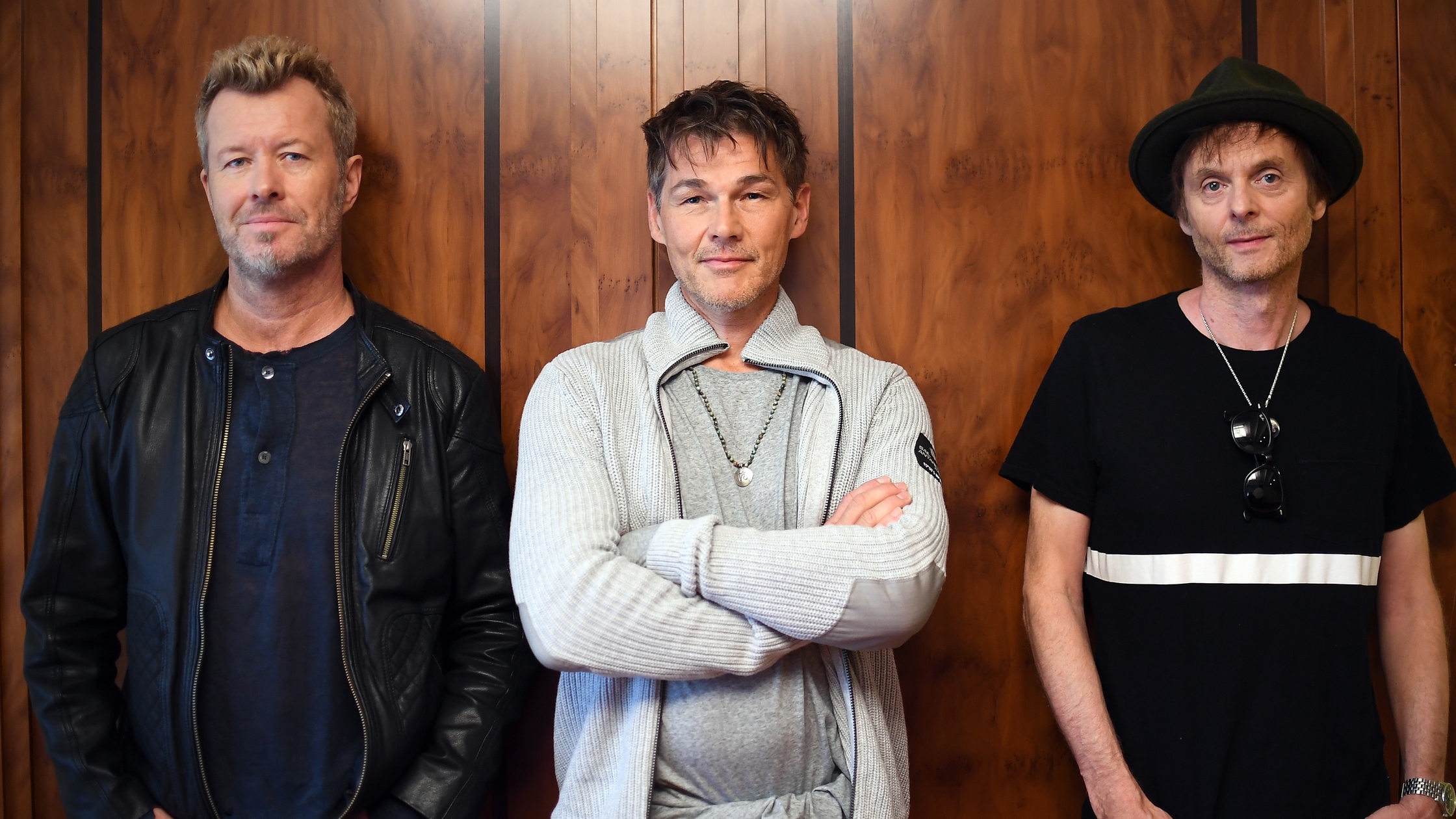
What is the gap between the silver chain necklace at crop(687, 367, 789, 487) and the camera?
5.18ft

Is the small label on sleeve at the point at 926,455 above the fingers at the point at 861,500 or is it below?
above

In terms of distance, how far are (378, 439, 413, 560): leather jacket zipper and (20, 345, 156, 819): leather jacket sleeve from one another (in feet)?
1.83

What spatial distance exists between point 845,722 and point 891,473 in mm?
430

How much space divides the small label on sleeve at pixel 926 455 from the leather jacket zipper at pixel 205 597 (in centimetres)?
132

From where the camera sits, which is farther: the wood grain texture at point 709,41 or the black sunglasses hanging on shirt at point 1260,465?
the wood grain texture at point 709,41

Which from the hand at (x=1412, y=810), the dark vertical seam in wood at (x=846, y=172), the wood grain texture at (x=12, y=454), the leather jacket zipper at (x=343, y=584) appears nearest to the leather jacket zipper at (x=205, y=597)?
the leather jacket zipper at (x=343, y=584)

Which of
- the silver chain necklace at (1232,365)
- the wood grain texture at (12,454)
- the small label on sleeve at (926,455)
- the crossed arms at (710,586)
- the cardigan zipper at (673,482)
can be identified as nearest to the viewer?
the crossed arms at (710,586)

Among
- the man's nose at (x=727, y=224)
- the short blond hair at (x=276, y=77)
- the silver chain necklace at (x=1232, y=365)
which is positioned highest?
the short blond hair at (x=276, y=77)

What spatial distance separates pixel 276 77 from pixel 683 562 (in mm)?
1289

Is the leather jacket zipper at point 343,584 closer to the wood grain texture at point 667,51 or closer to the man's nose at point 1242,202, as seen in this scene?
the wood grain texture at point 667,51

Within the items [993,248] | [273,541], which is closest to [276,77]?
[273,541]

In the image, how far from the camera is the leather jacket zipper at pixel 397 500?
1698 mm

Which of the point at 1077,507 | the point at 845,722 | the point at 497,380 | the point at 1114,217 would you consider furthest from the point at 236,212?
the point at 1114,217

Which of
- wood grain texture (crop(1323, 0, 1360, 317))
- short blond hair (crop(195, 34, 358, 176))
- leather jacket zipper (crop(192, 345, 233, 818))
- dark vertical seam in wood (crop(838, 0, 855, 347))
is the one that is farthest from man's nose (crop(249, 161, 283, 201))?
wood grain texture (crop(1323, 0, 1360, 317))
